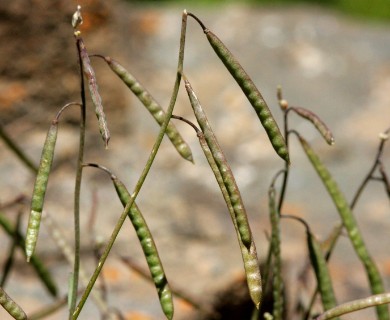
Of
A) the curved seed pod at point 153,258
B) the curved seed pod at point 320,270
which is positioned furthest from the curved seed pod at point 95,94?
the curved seed pod at point 320,270

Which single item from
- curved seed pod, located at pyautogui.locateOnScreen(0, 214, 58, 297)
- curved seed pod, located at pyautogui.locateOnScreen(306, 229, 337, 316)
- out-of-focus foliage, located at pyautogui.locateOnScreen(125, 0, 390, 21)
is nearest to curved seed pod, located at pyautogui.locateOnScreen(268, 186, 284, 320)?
curved seed pod, located at pyautogui.locateOnScreen(306, 229, 337, 316)

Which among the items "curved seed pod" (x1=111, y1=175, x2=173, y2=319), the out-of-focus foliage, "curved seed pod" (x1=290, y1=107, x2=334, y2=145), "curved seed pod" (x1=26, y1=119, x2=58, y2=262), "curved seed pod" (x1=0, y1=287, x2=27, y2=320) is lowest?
"curved seed pod" (x1=0, y1=287, x2=27, y2=320)

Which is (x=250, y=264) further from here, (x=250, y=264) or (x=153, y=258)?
(x=153, y=258)

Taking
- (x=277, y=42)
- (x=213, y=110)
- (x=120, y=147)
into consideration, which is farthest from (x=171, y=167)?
(x=277, y=42)

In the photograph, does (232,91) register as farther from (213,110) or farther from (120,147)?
(120,147)

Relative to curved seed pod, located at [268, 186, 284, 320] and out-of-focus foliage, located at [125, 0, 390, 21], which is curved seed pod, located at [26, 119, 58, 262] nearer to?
curved seed pod, located at [268, 186, 284, 320]
